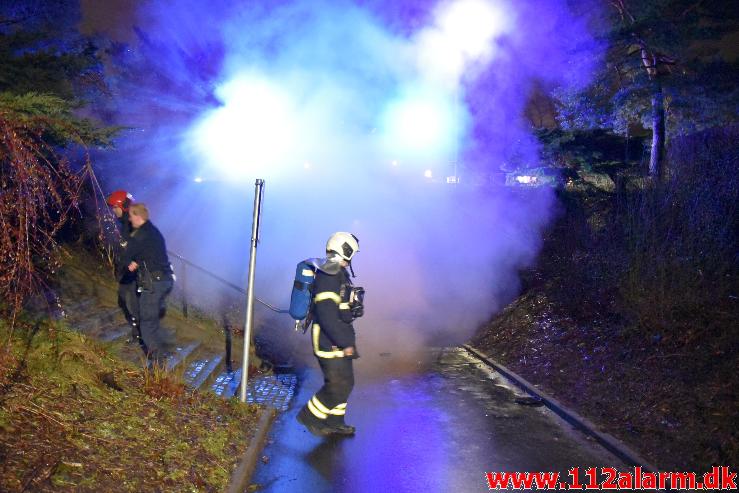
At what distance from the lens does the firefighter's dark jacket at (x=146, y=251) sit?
6.66m

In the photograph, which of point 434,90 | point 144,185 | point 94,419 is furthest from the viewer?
point 144,185

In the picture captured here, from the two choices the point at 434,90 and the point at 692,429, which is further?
the point at 434,90

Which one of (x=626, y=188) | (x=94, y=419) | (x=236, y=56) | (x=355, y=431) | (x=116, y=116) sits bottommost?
(x=355, y=431)

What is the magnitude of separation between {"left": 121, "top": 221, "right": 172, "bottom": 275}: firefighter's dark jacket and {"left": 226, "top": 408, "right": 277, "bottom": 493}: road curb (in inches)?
79.7

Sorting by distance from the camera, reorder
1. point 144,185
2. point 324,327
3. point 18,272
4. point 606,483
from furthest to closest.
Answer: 1. point 144,185
2. point 324,327
3. point 606,483
4. point 18,272

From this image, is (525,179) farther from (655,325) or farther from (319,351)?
(319,351)

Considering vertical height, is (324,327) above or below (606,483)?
above

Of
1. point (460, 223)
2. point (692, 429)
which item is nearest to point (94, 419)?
point (692, 429)

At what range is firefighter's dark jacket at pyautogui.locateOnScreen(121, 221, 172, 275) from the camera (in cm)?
666

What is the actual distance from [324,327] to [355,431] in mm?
1267

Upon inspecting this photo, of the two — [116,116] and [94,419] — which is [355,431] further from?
[116,116]

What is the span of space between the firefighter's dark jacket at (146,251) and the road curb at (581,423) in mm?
4783

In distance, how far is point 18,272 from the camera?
419 centimetres

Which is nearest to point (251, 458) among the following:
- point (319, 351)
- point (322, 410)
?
point (322, 410)
